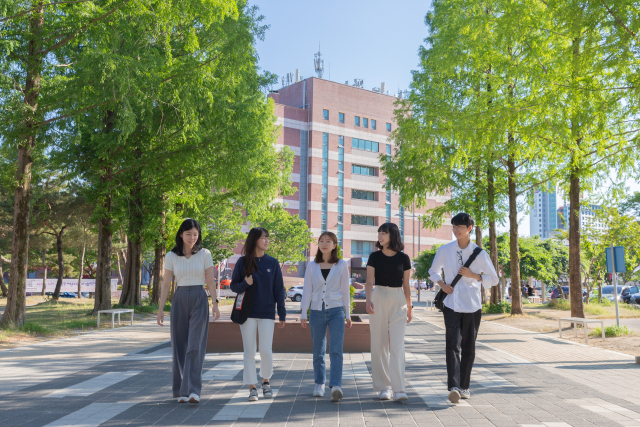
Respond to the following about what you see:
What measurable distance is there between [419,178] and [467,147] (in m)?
9.51

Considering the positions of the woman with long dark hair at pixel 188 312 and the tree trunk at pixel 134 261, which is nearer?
the woman with long dark hair at pixel 188 312

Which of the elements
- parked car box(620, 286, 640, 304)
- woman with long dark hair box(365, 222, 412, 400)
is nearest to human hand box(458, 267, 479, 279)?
woman with long dark hair box(365, 222, 412, 400)

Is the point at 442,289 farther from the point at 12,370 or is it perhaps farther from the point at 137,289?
the point at 137,289

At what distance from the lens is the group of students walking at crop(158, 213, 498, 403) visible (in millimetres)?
5957

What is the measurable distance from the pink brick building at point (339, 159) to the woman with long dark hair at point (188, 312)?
62880 millimetres

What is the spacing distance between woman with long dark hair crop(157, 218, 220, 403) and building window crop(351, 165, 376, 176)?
6992cm

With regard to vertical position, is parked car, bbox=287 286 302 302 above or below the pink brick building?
below

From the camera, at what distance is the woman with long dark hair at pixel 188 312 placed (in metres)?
5.88

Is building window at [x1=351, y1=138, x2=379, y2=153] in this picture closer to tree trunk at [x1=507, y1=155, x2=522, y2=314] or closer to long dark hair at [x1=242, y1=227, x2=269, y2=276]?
tree trunk at [x1=507, y1=155, x2=522, y2=314]

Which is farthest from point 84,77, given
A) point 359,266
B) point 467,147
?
point 359,266

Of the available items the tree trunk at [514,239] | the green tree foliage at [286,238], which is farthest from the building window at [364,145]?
the tree trunk at [514,239]

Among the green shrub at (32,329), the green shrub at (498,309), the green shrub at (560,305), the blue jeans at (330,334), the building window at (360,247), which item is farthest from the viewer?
the building window at (360,247)

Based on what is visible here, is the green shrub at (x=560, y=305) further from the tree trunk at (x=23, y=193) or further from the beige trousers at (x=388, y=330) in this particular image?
the beige trousers at (x=388, y=330)

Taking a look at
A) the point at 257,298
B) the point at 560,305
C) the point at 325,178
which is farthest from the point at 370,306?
the point at 325,178
